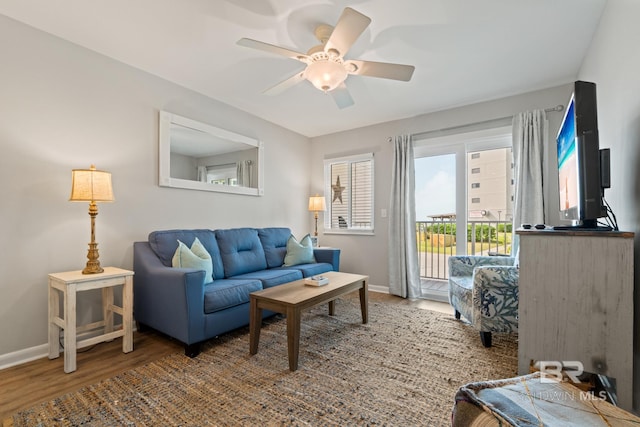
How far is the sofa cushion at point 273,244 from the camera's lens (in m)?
3.65

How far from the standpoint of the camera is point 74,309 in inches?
78.0

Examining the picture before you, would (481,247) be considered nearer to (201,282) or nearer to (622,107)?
(622,107)

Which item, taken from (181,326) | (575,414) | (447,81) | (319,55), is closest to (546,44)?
(447,81)

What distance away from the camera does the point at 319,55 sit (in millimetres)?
2076

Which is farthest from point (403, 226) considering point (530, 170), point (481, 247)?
point (530, 170)

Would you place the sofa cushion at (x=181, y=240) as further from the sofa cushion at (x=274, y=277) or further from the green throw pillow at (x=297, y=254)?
the green throw pillow at (x=297, y=254)

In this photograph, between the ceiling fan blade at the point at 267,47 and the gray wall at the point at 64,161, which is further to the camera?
the gray wall at the point at 64,161

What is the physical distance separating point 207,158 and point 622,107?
3570 millimetres

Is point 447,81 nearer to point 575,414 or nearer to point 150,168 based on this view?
point 575,414

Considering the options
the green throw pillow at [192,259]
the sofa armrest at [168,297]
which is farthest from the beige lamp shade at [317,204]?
the sofa armrest at [168,297]

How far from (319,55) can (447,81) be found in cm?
165

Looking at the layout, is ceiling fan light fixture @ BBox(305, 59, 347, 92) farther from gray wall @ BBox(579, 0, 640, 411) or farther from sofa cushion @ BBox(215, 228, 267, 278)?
sofa cushion @ BBox(215, 228, 267, 278)

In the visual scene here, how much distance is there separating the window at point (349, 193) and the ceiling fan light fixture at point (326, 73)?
2349mm

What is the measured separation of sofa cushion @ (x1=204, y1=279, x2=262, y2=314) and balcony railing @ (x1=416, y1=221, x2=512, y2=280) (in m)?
2.47
